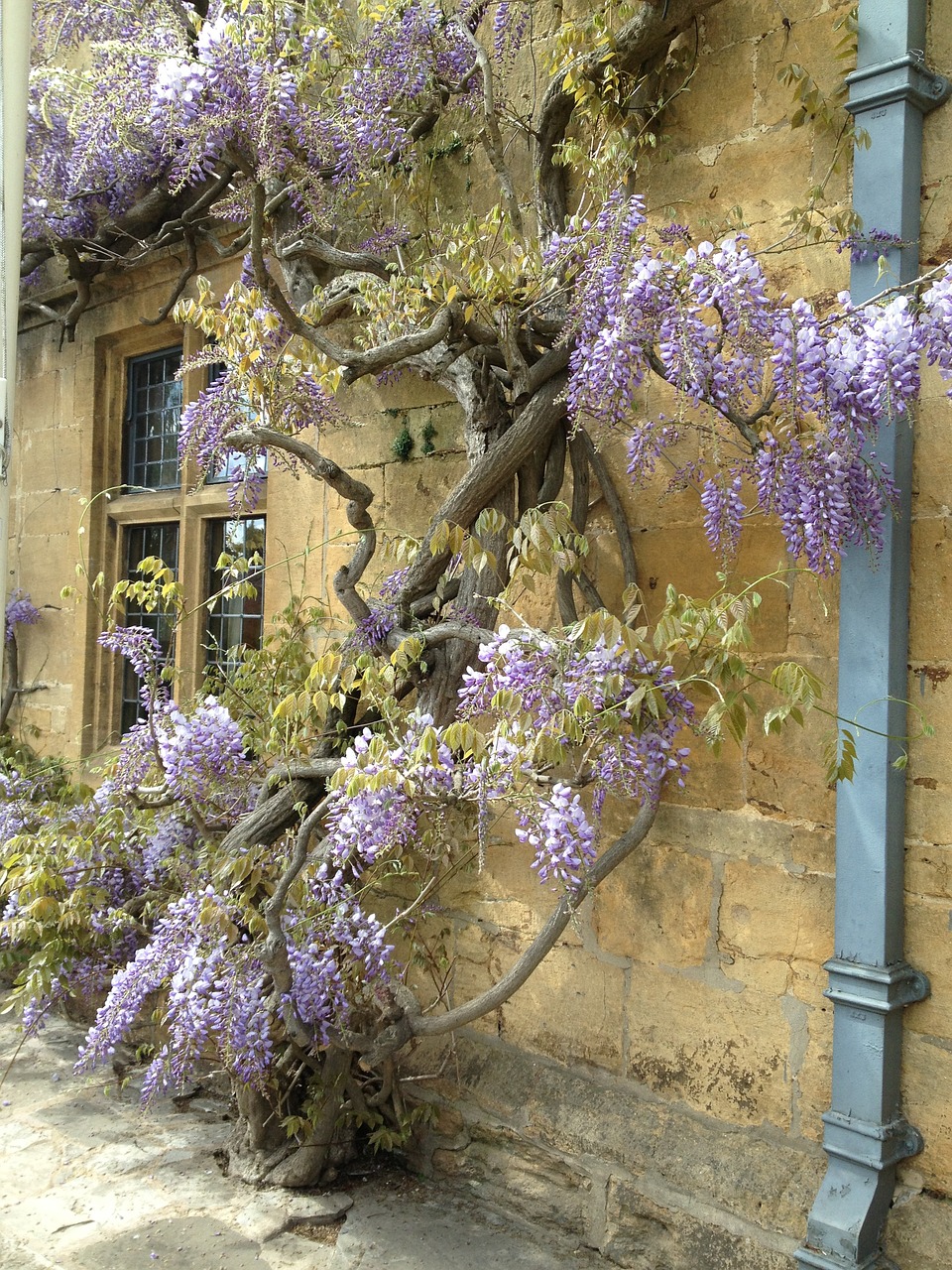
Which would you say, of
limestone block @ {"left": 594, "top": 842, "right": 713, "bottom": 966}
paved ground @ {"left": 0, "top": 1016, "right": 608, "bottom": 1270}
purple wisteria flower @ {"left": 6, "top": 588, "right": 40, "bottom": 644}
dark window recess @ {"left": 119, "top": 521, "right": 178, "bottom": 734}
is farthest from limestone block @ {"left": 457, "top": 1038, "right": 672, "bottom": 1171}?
purple wisteria flower @ {"left": 6, "top": 588, "right": 40, "bottom": 644}

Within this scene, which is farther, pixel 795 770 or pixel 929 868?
pixel 795 770

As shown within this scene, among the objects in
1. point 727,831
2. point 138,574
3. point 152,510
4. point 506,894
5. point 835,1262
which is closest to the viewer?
point 835,1262

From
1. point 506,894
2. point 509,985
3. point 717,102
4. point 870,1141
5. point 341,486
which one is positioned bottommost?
point 870,1141

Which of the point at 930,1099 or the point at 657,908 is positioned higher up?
the point at 657,908

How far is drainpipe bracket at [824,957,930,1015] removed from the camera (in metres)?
2.29

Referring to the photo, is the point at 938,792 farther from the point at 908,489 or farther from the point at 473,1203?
the point at 473,1203

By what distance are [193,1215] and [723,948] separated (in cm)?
155

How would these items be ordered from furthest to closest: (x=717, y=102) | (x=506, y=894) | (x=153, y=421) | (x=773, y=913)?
(x=153, y=421) < (x=506, y=894) < (x=717, y=102) < (x=773, y=913)

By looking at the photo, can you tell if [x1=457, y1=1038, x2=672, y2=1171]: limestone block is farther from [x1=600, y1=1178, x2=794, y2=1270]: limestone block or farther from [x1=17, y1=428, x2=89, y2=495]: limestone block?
[x1=17, y1=428, x2=89, y2=495]: limestone block

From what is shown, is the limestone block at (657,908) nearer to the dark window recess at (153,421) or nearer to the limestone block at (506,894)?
the limestone block at (506,894)

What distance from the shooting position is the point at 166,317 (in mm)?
4969

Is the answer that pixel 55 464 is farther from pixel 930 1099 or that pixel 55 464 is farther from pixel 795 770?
pixel 930 1099

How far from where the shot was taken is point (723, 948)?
2.71 metres

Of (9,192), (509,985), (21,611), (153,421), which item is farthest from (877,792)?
(21,611)
